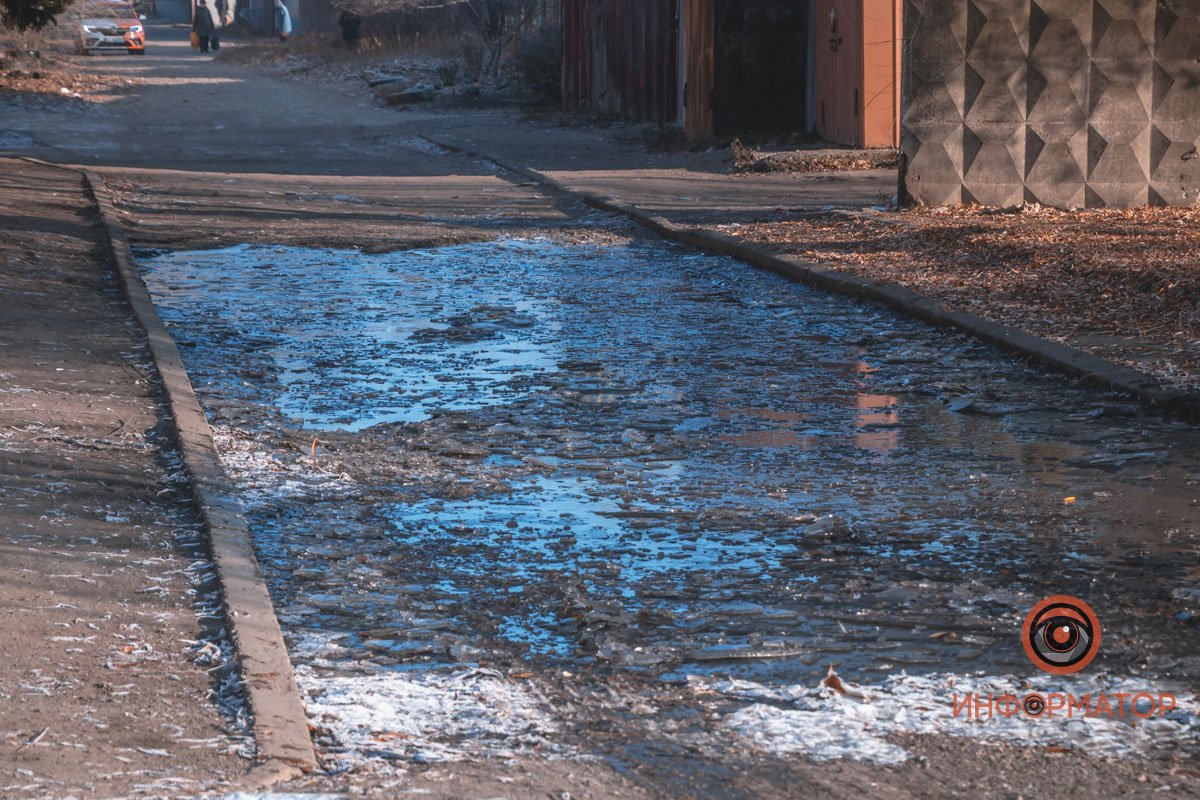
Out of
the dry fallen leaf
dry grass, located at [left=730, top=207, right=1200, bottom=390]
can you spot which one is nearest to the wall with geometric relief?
dry grass, located at [left=730, top=207, right=1200, bottom=390]

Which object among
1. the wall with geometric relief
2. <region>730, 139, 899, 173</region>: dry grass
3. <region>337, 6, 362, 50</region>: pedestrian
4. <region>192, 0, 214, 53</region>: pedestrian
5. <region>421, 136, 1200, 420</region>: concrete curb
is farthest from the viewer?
<region>192, 0, 214, 53</region>: pedestrian

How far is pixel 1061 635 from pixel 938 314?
4.36 meters

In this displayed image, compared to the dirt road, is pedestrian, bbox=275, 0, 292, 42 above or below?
above

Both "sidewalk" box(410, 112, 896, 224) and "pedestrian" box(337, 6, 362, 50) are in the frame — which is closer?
"sidewalk" box(410, 112, 896, 224)

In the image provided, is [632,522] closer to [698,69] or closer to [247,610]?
[247,610]

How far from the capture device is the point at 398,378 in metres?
6.83

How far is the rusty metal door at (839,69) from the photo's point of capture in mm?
16641

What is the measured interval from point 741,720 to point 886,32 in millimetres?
14158

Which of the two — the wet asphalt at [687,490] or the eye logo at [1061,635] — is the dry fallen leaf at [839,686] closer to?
the wet asphalt at [687,490]

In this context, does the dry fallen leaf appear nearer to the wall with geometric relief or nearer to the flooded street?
the flooded street

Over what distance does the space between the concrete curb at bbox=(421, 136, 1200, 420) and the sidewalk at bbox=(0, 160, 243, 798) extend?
385 centimetres

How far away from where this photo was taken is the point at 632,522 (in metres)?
4.71

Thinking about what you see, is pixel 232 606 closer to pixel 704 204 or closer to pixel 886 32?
pixel 704 204

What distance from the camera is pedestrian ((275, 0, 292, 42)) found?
54856mm
